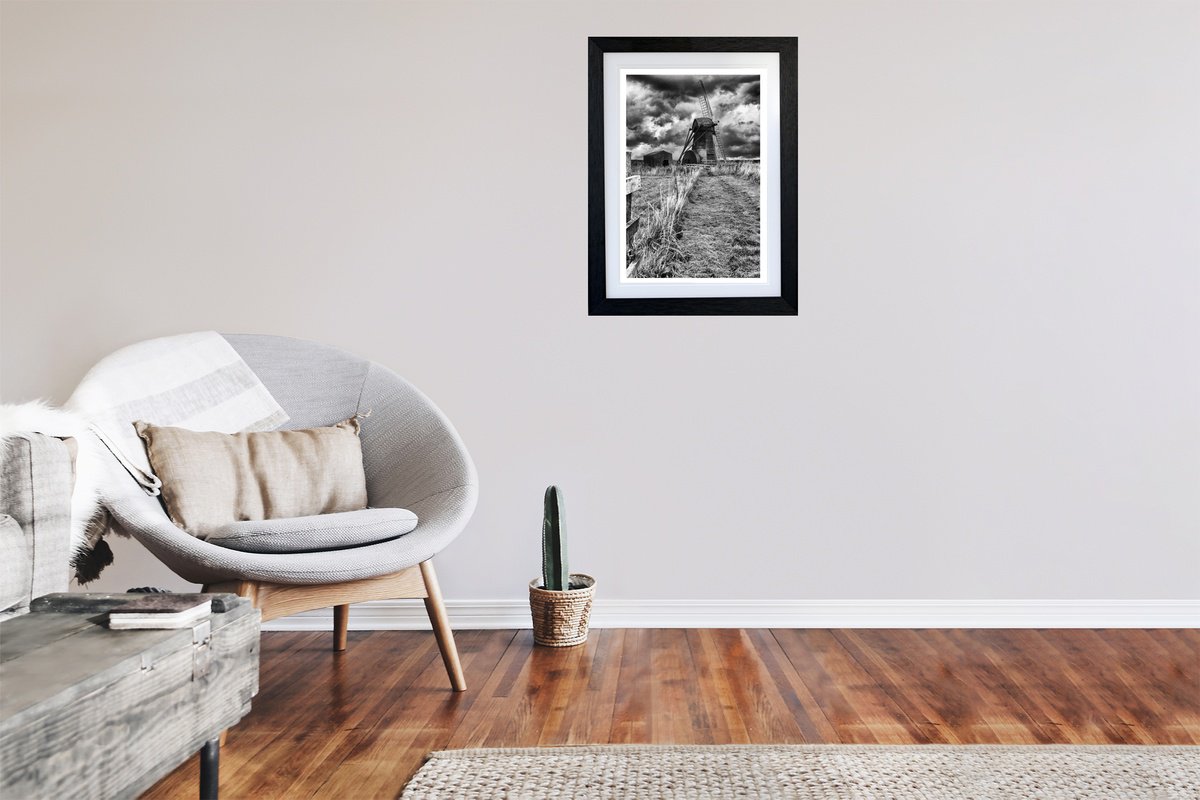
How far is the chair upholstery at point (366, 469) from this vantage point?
5.64ft

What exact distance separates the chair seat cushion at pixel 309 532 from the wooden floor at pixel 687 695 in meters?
0.38

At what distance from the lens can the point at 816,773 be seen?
1.56m

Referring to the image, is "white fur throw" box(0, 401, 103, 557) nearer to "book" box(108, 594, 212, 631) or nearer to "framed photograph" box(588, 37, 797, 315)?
"book" box(108, 594, 212, 631)

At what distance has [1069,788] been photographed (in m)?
1.51

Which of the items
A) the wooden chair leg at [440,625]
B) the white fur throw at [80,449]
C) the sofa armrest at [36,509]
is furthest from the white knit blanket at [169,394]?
the wooden chair leg at [440,625]

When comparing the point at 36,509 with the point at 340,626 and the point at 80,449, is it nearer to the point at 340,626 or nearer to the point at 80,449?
the point at 80,449

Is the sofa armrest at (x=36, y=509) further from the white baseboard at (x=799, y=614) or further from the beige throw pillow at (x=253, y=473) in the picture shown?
the white baseboard at (x=799, y=614)

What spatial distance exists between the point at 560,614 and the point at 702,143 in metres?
1.45

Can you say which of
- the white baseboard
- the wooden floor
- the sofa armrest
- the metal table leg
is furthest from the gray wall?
the metal table leg

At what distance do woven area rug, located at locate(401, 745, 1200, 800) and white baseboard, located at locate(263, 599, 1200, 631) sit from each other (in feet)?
3.06

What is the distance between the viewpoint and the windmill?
8.70 ft

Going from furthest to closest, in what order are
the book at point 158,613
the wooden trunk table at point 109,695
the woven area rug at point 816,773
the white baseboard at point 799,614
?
the white baseboard at point 799,614 < the woven area rug at point 816,773 < the book at point 158,613 < the wooden trunk table at point 109,695

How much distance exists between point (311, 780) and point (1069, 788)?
4.35ft

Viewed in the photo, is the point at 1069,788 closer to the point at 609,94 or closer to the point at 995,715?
the point at 995,715
